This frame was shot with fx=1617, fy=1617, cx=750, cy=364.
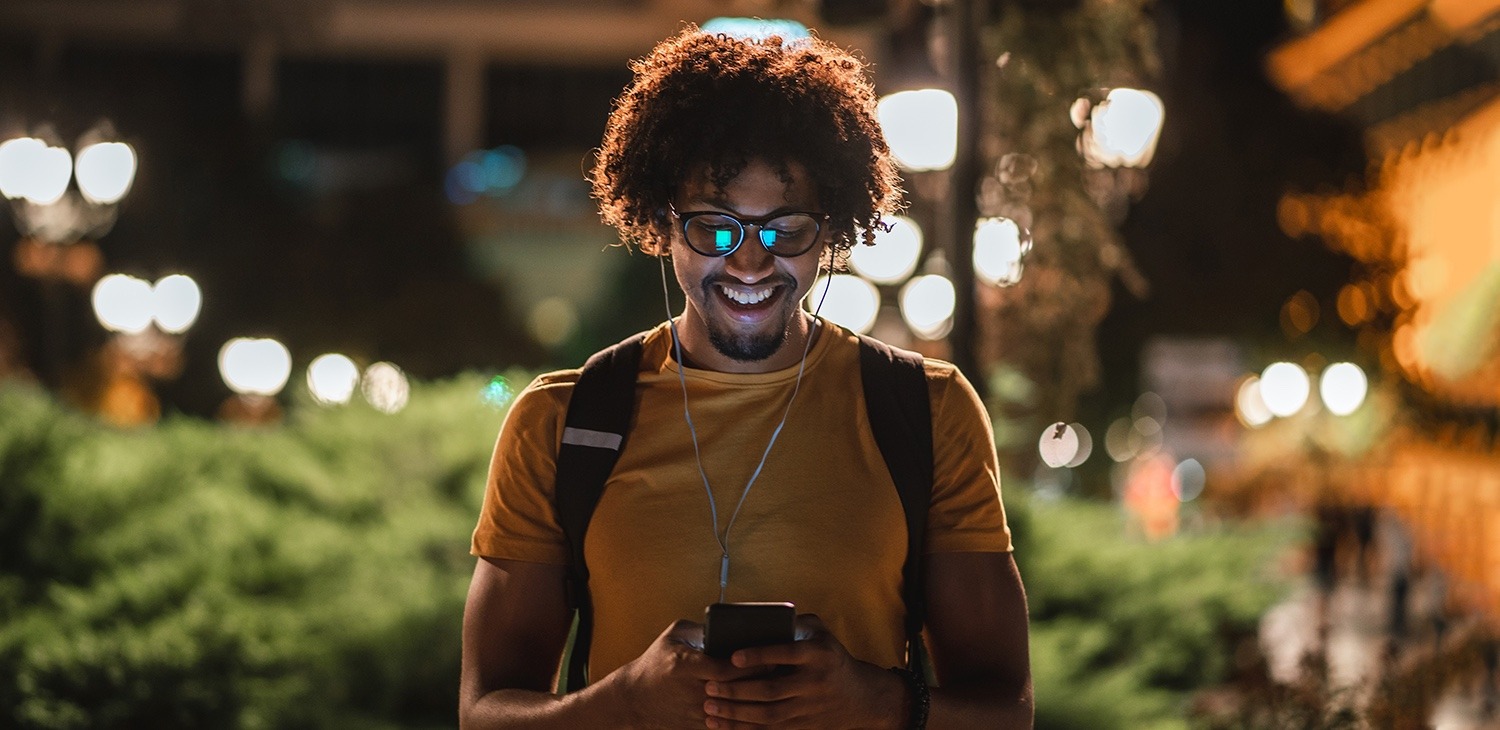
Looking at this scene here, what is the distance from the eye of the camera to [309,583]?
23.0 feet

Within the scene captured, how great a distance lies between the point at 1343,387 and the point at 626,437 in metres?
20.7

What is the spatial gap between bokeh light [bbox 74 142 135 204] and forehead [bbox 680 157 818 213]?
1492cm

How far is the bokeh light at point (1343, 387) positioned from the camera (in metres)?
21.5

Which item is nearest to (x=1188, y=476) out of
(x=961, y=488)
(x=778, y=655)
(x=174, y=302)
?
(x=174, y=302)

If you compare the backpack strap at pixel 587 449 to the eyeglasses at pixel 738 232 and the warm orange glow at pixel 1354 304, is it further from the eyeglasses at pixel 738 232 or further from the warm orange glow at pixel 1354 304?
the warm orange glow at pixel 1354 304

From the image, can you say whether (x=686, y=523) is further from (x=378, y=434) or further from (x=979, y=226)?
(x=378, y=434)

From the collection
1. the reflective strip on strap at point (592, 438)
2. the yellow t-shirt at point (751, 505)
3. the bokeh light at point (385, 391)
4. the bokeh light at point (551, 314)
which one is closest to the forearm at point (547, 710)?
the yellow t-shirt at point (751, 505)

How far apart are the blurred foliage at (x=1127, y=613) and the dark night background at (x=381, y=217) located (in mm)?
14378

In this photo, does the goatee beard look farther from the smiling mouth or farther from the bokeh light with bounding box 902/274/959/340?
the bokeh light with bounding box 902/274/959/340

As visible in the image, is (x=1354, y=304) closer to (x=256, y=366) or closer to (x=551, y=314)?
(x=256, y=366)

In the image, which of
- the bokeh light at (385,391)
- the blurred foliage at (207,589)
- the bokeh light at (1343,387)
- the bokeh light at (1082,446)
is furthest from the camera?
the bokeh light at (1343,387)

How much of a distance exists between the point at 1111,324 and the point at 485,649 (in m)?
22.7

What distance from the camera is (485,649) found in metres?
2.56

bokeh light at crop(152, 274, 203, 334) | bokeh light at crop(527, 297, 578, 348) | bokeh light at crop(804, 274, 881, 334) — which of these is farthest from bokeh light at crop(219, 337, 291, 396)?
bokeh light at crop(527, 297, 578, 348)
